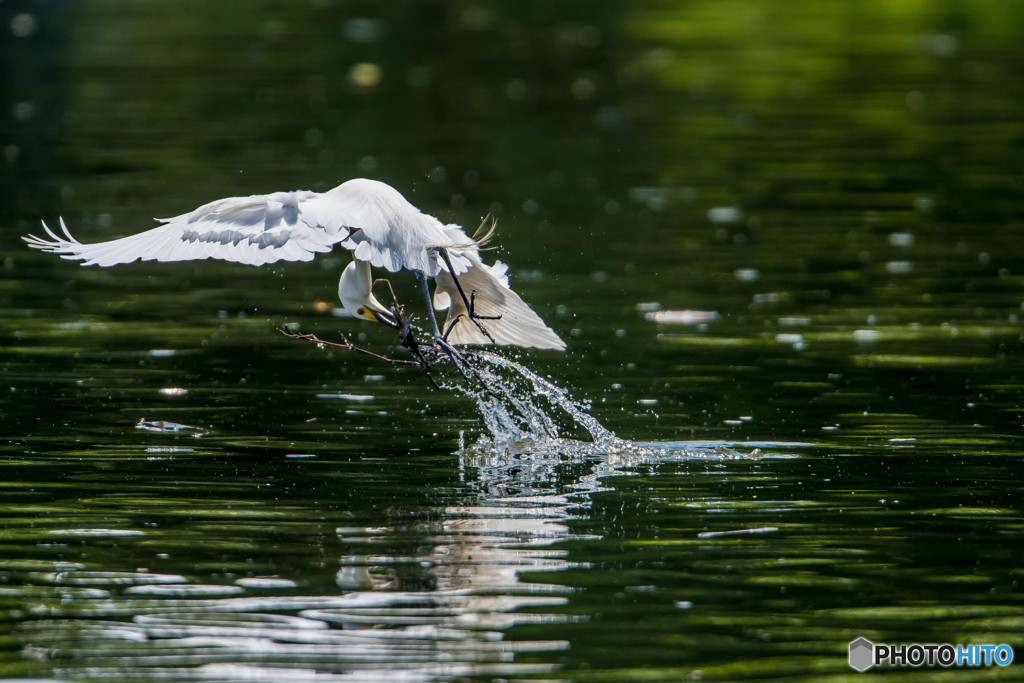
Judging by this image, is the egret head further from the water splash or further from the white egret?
the water splash

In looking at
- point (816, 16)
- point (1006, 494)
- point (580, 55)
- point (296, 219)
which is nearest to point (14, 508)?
point (296, 219)

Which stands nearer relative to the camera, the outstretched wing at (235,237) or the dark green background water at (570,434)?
the dark green background water at (570,434)

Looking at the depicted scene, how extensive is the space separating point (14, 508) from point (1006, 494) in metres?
6.19

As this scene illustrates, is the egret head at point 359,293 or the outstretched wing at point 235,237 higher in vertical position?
the outstretched wing at point 235,237

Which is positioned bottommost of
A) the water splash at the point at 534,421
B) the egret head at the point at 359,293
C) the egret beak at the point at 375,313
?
the water splash at the point at 534,421

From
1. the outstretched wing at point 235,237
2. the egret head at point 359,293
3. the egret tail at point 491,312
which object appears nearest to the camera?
the outstretched wing at point 235,237

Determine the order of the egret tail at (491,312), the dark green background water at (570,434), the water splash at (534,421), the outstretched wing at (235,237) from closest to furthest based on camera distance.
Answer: the dark green background water at (570,434)
the outstretched wing at (235,237)
the egret tail at (491,312)
the water splash at (534,421)

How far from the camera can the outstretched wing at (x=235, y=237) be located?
389 inches

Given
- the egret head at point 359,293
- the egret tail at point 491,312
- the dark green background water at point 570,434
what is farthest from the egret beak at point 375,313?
the dark green background water at point 570,434

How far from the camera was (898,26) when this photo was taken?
47.9m

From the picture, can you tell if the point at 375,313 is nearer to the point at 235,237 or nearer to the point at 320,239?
the point at 320,239

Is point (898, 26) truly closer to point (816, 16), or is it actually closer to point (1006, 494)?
point (816, 16)

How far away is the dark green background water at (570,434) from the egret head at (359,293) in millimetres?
1072

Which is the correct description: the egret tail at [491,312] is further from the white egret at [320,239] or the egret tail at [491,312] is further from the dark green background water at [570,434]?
the dark green background water at [570,434]
